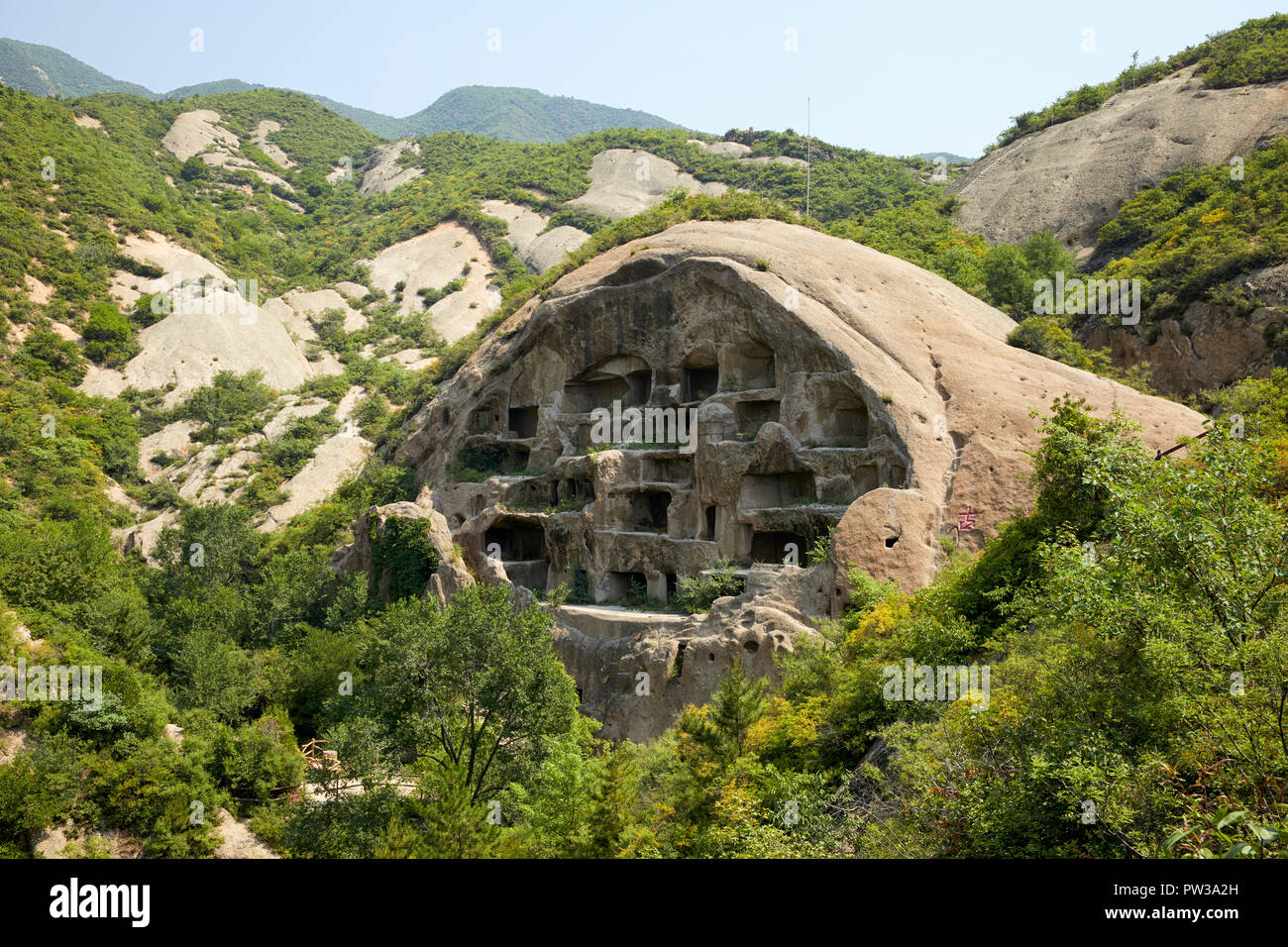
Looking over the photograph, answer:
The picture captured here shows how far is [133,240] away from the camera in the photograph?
210 feet

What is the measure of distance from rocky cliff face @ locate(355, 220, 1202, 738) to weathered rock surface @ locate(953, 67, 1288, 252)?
1650cm

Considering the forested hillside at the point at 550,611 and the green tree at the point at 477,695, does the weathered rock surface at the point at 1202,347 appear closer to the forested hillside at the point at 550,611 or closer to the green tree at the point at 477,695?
the forested hillside at the point at 550,611

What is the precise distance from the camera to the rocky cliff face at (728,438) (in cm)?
2098

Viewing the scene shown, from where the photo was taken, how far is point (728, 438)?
2725 cm

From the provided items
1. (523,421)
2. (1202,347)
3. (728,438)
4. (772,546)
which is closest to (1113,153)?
(1202,347)

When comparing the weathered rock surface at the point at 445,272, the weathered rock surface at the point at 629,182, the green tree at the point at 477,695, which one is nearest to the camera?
the green tree at the point at 477,695

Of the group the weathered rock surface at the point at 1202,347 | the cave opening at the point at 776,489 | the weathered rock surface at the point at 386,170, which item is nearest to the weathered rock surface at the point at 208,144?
the weathered rock surface at the point at 386,170

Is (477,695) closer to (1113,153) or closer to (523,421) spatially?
(523,421)

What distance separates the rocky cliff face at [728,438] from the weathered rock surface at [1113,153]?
16.5m

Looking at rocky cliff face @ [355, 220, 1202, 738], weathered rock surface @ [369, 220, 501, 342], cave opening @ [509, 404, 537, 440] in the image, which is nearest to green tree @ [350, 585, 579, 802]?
rocky cliff face @ [355, 220, 1202, 738]

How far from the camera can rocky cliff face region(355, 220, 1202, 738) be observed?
20984mm

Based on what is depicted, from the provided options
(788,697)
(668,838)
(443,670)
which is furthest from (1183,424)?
(443,670)

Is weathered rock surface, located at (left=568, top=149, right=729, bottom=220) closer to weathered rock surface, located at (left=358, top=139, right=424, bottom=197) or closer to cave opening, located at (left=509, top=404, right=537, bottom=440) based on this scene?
weathered rock surface, located at (left=358, top=139, right=424, bottom=197)
